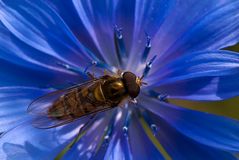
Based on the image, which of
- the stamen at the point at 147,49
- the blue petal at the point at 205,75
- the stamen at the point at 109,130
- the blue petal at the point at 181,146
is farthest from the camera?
the stamen at the point at 109,130

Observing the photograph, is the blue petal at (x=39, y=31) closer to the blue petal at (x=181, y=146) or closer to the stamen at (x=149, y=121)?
the stamen at (x=149, y=121)

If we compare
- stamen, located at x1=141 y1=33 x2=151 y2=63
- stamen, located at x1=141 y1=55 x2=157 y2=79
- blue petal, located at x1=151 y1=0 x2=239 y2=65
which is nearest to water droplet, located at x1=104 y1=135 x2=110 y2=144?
stamen, located at x1=141 y1=55 x2=157 y2=79

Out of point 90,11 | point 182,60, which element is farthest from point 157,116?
point 90,11

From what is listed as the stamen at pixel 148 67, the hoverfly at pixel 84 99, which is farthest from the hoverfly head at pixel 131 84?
the stamen at pixel 148 67

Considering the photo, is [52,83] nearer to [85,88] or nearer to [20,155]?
[85,88]

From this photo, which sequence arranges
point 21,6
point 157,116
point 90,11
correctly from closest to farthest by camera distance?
point 21,6 < point 90,11 < point 157,116

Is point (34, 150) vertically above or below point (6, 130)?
below

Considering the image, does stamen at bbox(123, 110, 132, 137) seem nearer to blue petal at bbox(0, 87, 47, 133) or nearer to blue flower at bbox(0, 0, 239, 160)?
blue flower at bbox(0, 0, 239, 160)
